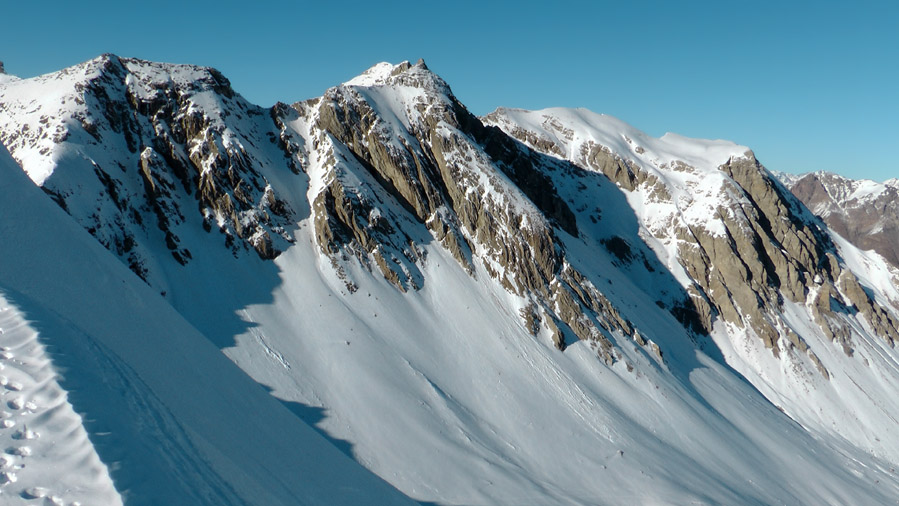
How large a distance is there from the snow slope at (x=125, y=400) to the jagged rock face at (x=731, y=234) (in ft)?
232

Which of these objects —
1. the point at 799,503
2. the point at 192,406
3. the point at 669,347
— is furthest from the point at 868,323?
the point at 192,406

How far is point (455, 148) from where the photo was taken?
6125cm

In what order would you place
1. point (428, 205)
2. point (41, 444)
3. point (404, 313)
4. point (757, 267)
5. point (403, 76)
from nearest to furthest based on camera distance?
point (41, 444) → point (404, 313) → point (428, 205) → point (403, 76) → point (757, 267)

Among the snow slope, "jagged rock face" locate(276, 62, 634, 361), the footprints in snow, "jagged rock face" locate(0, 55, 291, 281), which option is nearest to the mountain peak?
"jagged rock face" locate(276, 62, 634, 361)

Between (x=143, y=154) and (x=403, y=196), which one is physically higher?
(x=403, y=196)

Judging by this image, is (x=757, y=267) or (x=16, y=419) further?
(x=757, y=267)

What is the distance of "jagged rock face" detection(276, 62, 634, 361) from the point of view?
5012cm

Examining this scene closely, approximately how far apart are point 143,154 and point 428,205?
30.2 metres

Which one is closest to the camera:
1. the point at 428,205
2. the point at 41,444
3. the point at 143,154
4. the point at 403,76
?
the point at 41,444

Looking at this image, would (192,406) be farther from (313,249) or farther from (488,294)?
(488,294)

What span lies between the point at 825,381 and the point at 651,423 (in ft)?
140

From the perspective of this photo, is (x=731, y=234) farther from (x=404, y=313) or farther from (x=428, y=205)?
(x=404, y=313)

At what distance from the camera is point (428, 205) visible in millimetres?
56875

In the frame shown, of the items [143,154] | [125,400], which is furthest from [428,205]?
[125,400]
